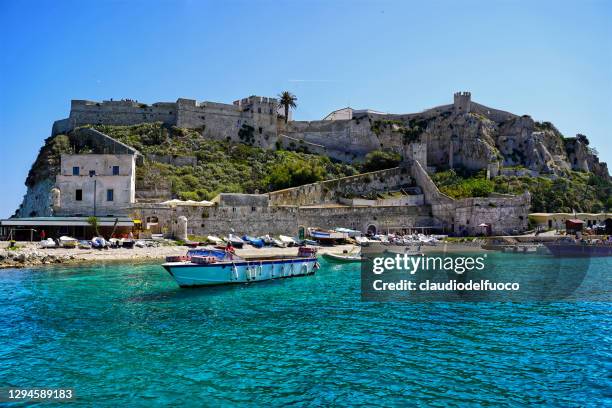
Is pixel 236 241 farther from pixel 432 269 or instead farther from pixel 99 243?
pixel 432 269

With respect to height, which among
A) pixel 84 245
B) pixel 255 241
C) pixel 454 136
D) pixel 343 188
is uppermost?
pixel 454 136

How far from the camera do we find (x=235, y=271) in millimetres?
21531

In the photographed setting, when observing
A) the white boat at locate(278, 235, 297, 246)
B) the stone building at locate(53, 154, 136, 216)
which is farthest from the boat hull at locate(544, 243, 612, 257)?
the stone building at locate(53, 154, 136, 216)

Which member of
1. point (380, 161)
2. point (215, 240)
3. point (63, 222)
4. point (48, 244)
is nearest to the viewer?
point (48, 244)

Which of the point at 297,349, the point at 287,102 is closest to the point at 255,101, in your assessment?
the point at 287,102

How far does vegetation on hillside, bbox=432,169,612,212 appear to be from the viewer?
47.7 m

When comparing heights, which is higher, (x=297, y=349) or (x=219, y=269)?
(x=219, y=269)

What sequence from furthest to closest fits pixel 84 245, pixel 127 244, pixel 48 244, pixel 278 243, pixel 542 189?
pixel 542 189, pixel 278 243, pixel 127 244, pixel 84 245, pixel 48 244

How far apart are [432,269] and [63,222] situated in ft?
78.6

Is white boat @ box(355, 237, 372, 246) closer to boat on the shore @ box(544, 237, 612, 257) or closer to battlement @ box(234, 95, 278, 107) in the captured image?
boat on the shore @ box(544, 237, 612, 257)

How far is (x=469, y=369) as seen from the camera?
9945 mm

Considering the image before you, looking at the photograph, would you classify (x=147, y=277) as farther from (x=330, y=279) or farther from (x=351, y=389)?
(x=351, y=389)

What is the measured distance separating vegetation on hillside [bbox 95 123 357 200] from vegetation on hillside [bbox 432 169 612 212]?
11095 millimetres

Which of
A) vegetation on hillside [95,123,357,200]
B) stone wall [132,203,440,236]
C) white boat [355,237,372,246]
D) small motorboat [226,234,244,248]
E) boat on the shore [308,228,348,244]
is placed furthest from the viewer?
vegetation on hillside [95,123,357,200]
